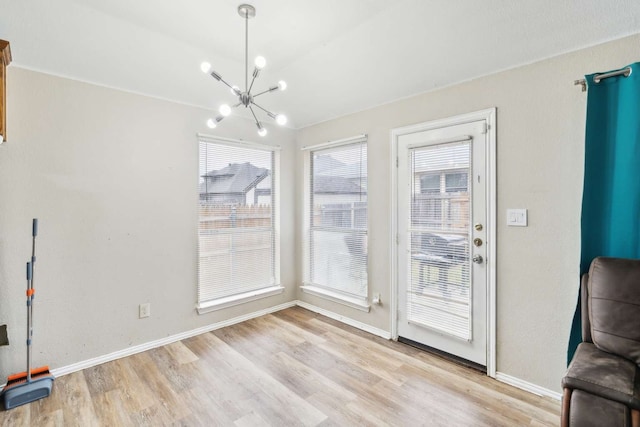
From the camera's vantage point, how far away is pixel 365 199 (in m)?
3.35

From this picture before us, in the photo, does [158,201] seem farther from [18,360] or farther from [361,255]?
[361,255]

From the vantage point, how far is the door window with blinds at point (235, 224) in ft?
10.9

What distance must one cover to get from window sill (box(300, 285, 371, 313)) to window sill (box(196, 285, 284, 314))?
0.39 meters

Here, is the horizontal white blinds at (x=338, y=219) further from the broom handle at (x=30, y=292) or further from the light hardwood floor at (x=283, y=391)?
the broom handle at (x=30, y=292)

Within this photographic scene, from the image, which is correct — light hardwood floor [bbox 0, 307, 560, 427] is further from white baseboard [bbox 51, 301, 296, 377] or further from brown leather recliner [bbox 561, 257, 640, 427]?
brown leather recliner [bbox 561, 257, 640, 427]

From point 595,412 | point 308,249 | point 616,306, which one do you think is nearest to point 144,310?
point 308,249

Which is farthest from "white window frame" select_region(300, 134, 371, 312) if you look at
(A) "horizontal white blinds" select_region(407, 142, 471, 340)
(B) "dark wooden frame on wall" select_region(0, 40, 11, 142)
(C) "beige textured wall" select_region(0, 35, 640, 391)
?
(B) "dark wooden frame on wall" select_region(0, 40, 11, 142)

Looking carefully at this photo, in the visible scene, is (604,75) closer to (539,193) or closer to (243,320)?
(539,193)

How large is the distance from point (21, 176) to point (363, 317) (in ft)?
10.7

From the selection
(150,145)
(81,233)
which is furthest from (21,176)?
(150,145)

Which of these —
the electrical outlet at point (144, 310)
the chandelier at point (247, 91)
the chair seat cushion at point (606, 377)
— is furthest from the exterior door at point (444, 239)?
the electrical outlet at point (144, 310)

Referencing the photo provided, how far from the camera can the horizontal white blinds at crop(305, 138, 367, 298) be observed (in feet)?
11.2

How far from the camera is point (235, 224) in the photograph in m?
3.58

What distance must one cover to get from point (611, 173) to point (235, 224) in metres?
3.29
